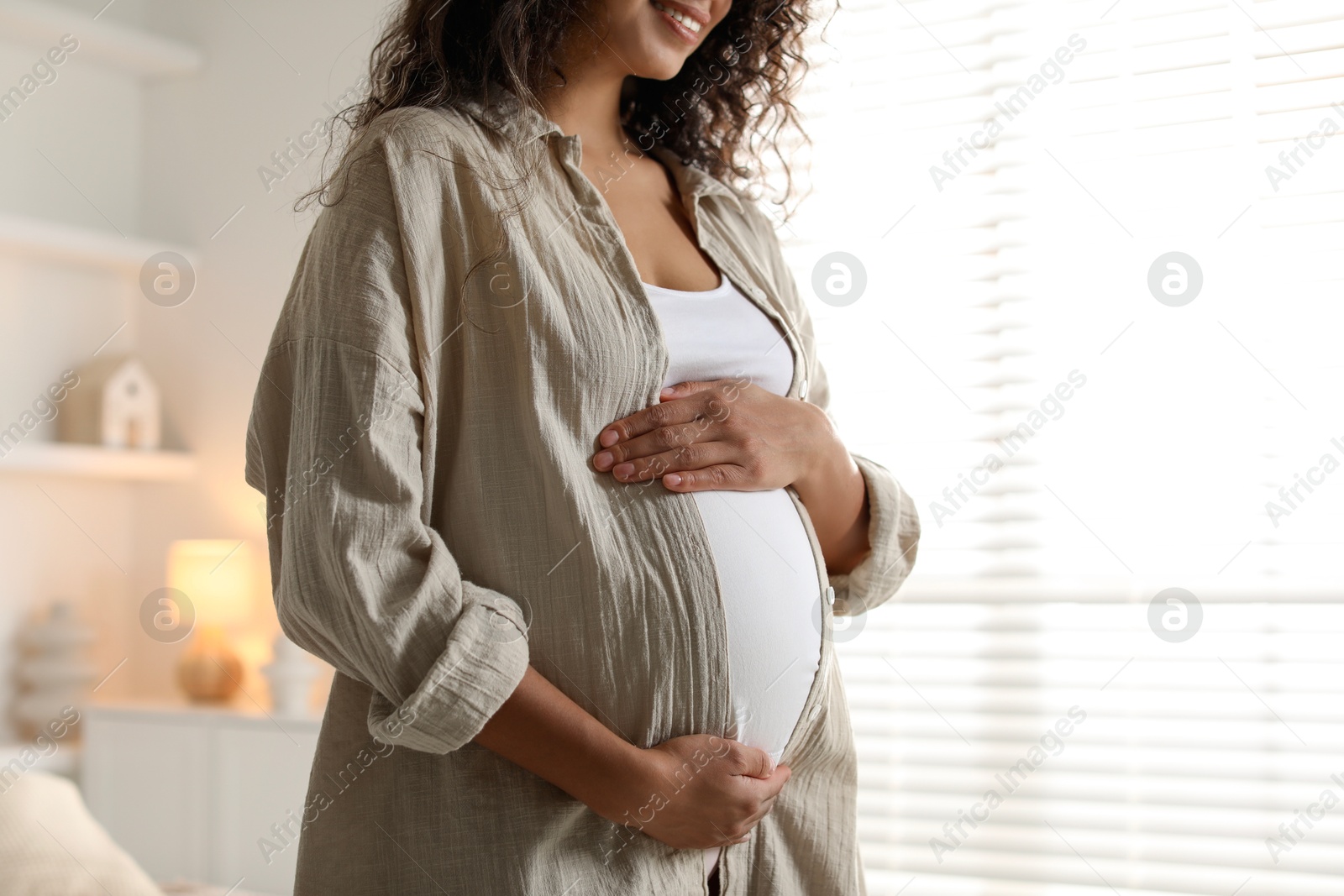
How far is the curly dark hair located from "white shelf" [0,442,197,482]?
1357 mm

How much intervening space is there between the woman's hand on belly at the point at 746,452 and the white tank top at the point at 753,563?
0.06ft

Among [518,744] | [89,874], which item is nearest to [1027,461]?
[518,744]

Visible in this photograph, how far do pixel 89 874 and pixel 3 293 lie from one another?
4.44ft

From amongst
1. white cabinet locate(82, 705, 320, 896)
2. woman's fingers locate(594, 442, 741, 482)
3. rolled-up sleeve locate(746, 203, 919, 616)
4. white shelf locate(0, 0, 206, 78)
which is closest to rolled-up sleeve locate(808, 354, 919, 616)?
rolled-up sleeve locate(746, 203, 919, 616)

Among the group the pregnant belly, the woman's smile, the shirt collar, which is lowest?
the pregnant belly

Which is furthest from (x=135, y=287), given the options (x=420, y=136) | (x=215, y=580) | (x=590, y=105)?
(x=420, y=136)

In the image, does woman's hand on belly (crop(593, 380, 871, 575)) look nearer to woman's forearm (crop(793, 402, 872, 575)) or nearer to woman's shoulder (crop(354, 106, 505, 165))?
woman's forearm (crop(793, 402, 872, 575))

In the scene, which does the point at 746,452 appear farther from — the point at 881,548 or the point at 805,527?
the point at 881,548

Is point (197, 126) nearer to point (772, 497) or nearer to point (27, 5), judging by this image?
point (27, 5)

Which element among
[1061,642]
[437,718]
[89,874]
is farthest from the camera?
[1061,642]

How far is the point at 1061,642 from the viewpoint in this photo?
156cm

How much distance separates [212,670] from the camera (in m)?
2.11

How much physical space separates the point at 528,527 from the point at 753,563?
0.17 metres

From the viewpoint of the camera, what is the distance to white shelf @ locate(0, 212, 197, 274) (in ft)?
6.57
